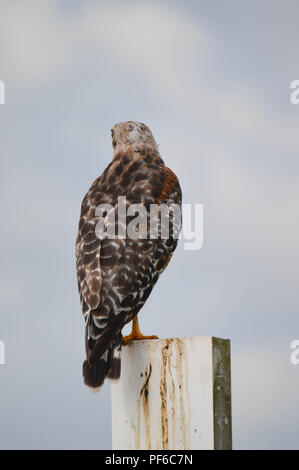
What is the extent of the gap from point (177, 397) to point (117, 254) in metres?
1.68

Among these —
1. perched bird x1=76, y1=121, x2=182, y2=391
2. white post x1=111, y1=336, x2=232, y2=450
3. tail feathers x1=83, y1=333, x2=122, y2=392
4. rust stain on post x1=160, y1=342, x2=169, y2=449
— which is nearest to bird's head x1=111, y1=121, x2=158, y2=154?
perched bird x1=76, y1=121, x2=182, y2=391

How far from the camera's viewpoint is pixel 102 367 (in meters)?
5.32

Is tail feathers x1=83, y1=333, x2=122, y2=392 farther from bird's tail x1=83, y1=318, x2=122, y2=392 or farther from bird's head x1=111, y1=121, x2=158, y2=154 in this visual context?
bird's head x1=111, y1=121, x2=158, y2=154

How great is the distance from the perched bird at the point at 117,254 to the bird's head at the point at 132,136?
92 millimetres

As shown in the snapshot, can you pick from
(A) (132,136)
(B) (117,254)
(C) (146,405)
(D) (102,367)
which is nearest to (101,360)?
(D) (102,367)

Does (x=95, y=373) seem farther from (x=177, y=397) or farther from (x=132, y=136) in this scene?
(x=132, y=136)

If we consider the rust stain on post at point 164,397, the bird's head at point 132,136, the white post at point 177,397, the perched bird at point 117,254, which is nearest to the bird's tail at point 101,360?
the perched bird at point 117,254

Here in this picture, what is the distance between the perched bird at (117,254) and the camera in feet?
18.0

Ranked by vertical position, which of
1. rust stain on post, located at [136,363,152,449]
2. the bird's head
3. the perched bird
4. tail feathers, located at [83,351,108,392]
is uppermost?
the bird's head

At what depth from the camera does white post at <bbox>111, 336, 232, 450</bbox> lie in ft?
15.4
